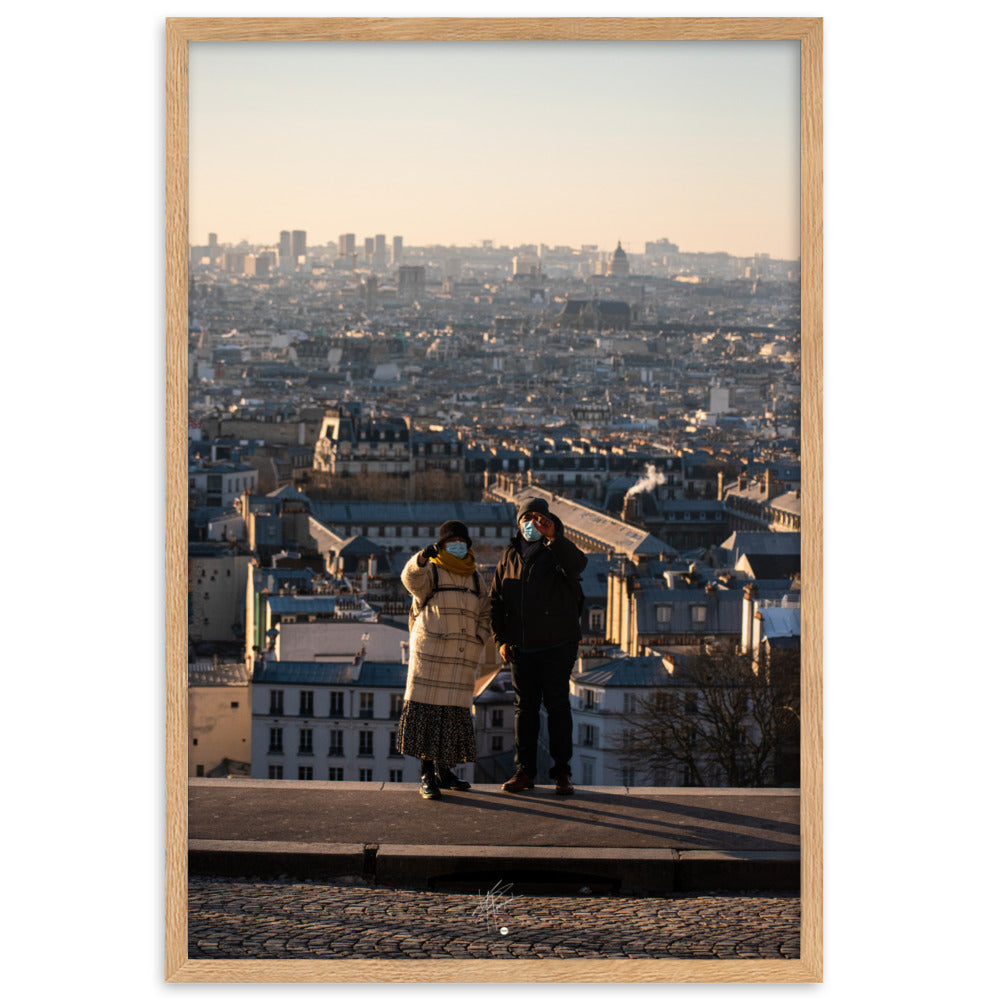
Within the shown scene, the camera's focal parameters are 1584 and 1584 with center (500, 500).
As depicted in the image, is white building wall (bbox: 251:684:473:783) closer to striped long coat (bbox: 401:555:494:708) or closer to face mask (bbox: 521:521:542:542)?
striped long coat (bbox: 401:555:494:708)

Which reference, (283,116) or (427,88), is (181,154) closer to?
(283,116)

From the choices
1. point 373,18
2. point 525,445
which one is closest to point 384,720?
point 373,18

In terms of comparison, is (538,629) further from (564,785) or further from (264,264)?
(264,264)

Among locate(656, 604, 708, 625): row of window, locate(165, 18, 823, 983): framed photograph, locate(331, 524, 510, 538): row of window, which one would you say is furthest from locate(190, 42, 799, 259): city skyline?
locate(331, 524, 510, 538): row of window

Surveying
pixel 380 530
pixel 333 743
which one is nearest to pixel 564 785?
pixel 333 743

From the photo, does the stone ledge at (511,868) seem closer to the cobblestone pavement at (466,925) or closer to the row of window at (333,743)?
the cobblestone pavement at (466,925)

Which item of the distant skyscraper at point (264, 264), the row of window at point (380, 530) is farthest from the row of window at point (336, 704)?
the row of window at point (380, 530)

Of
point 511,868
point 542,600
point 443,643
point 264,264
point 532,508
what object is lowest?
point 511,868
